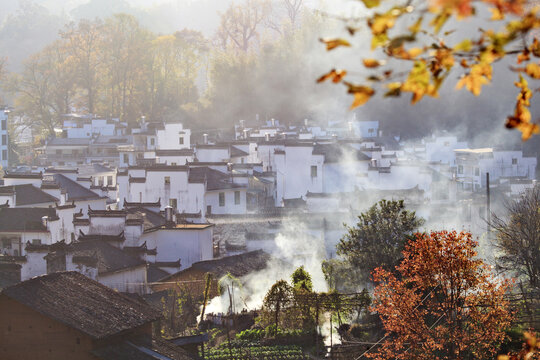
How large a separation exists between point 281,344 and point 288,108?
4361cm

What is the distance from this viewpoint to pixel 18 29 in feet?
316

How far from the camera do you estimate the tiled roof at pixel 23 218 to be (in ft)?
85.4

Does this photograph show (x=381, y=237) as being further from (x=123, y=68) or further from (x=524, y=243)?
(x=123, y=68)

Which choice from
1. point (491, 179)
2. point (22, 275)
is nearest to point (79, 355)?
point (22, 275)

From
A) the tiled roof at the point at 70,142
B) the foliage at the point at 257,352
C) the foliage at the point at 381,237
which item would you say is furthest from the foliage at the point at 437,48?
the tiled roof at the point at 70,142

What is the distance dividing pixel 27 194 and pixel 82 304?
775 inches

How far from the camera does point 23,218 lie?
87.4 ft

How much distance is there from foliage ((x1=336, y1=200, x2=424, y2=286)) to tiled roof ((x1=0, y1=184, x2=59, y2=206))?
16.4 metres

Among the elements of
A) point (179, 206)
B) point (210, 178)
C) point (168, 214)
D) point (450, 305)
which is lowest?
point (179, 206)

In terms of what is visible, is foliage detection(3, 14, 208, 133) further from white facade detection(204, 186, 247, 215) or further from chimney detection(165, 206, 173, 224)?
chimney detection(165, 206, 173, 224)

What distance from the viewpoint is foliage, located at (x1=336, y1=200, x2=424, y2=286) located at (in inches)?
732

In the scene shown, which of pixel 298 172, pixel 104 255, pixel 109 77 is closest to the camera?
pixel 104 255

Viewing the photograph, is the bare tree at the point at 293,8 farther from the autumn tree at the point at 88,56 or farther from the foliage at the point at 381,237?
the foliage at the point at 381,237

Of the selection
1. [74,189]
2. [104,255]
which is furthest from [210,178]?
[104,255]
